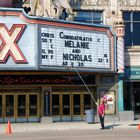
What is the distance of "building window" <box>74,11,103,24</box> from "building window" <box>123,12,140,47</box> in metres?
2.25

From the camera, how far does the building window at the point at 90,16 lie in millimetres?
42941

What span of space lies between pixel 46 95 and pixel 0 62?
630 cm

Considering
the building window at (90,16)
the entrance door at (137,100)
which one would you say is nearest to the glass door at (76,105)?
the entrance door at (137,100)

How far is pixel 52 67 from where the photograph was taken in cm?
3612

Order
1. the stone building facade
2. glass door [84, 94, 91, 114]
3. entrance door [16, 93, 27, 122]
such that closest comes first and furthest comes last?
entrance door [16, 93, 27, 122] → the stone building facade → glass door [84, 94, 91, 114]

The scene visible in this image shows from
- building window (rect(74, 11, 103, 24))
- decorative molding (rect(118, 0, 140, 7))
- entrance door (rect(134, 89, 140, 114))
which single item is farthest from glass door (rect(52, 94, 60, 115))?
decorative molding (rect(118, 0, 140, 7))

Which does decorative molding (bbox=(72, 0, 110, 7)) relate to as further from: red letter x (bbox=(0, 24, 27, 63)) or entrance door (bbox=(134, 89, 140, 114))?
red letter x (bbox=(0, 24, 27, 63))

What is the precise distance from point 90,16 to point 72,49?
6.76 m

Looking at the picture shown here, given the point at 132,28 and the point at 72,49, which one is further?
the point at 132,28

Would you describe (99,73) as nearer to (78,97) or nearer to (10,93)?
(78,97)

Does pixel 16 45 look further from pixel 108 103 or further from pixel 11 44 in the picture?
pixel 108 103

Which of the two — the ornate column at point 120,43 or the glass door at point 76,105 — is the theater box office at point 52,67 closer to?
the glass door at point 76,105

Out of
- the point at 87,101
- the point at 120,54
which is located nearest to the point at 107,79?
the point at 120,54

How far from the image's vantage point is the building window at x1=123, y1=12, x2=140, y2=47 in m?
43.4
